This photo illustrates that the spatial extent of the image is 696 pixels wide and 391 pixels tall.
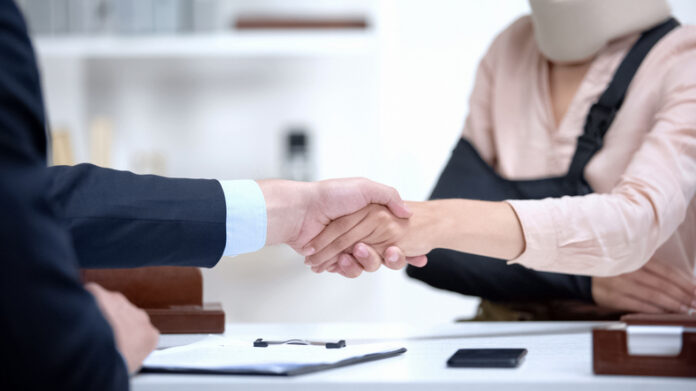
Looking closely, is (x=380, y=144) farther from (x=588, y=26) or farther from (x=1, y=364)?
(x=1, y=364)

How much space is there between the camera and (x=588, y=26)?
1.46m

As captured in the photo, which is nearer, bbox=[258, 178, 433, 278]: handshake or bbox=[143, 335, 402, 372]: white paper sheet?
bbox=[143, 335, 402, 372]: white paper sheet

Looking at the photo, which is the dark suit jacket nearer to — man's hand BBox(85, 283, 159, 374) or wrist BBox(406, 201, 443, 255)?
man's hand BBox(85, 283, 159, 374)

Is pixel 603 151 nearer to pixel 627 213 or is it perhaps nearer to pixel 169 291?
pixel 627 213

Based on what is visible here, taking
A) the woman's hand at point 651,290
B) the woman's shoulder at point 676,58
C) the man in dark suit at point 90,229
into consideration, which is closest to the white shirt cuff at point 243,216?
the man in dark suit at point 90,229

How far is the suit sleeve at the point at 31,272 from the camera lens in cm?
52

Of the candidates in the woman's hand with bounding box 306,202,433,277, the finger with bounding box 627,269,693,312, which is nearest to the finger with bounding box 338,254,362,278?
the woman's hand with bounding box 306,202,433,277

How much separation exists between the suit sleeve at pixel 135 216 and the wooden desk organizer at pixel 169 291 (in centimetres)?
11

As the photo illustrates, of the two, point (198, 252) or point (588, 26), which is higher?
point (588, 26)

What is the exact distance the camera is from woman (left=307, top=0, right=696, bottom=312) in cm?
124

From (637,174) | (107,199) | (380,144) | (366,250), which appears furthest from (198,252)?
(380,144)

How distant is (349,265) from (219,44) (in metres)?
1.54

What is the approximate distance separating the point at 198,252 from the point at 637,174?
0.73 m

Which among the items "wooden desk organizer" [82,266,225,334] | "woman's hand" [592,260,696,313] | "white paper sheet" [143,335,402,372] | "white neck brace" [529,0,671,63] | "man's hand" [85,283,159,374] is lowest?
"woman's hand" [592,260,696,313]
